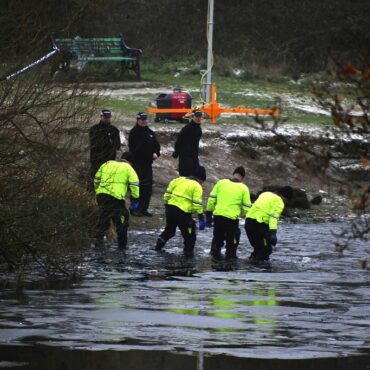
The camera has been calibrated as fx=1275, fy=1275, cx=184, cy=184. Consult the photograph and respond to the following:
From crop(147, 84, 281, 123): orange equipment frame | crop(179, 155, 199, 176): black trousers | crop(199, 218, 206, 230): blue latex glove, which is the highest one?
crop(147, 84, 281, 123): orange equipment frame

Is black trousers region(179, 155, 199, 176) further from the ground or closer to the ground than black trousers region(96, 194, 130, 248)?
further from the ground

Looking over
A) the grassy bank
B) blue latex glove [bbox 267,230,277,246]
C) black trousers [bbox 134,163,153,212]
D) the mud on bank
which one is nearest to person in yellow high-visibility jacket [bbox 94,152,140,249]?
blue latex glove [bbox 267,230,277,246]

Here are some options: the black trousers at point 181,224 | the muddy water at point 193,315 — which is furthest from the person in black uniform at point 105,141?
the muddy water at point 193,315

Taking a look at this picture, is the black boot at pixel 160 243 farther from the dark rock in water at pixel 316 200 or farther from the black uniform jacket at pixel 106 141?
the dark rock in water at pixel 316 200

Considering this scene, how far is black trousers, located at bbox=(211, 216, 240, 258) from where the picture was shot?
21.0 meters

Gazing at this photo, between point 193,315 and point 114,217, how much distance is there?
7.07m

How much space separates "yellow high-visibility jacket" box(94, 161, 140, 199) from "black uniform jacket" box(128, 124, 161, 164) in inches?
139

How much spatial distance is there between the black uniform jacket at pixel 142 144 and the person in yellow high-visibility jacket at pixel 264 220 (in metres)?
4.66

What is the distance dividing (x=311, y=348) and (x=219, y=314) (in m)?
2.48

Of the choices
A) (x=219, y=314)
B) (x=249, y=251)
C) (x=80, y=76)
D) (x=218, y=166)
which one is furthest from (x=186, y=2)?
(x=219, y=314)

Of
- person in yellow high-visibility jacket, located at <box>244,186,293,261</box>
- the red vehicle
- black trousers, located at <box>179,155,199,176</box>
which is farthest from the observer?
the red vehicle

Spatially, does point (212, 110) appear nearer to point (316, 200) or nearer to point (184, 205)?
point (316, 200)

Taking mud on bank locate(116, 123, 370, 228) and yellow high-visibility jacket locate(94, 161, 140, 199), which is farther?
mud on bank locate(116, 123, 370, 228)

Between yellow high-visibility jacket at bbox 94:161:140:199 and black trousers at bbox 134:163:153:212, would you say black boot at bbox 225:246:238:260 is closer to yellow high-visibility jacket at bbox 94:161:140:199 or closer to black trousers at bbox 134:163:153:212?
yellow high-visibility jacket at bbox 94:161:140:199
